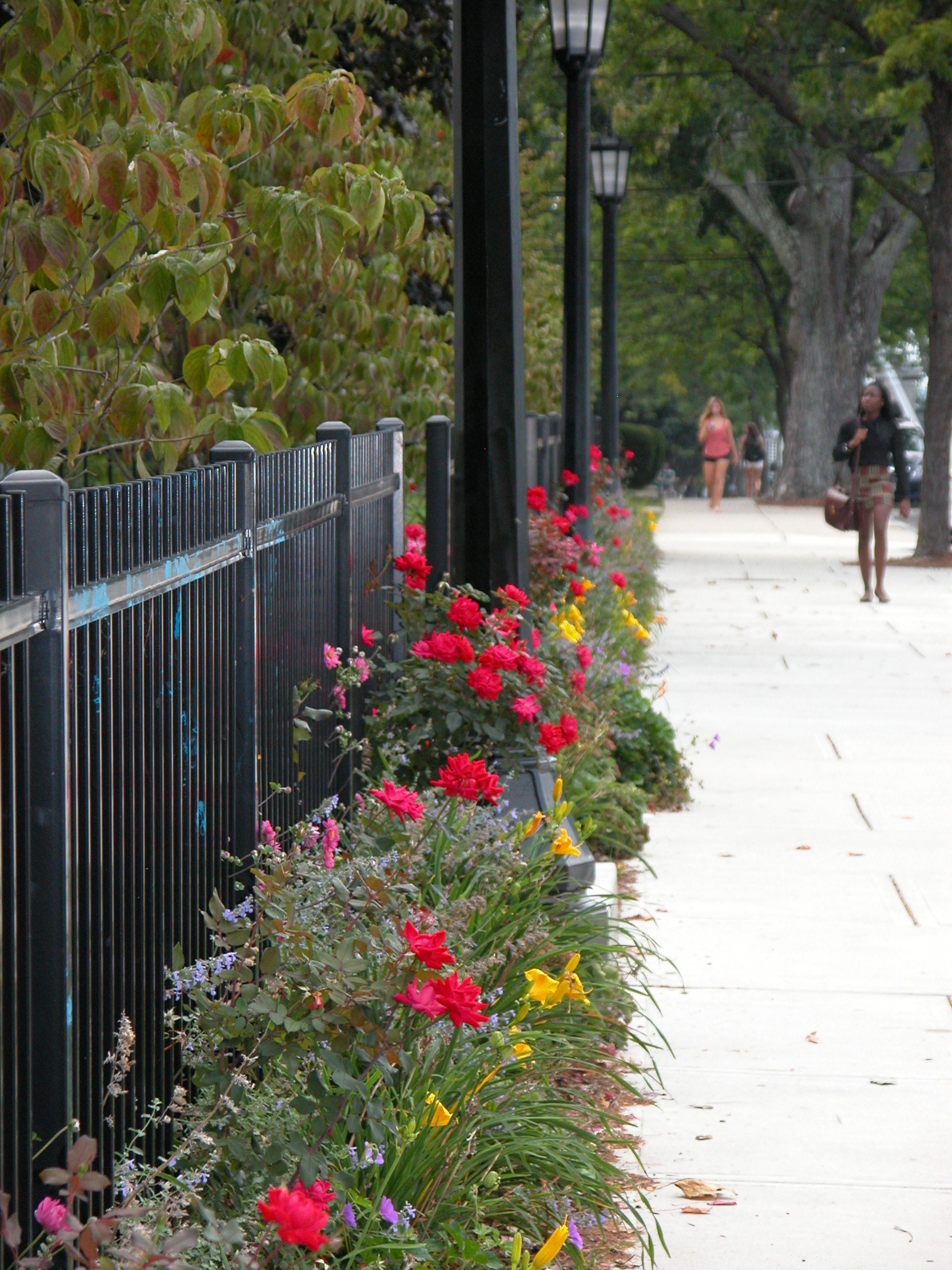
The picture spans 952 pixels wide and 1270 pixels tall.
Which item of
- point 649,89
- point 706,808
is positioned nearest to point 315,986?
point 706,808

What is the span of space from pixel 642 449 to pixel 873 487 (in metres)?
31.2

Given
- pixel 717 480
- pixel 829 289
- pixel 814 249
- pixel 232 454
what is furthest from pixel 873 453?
pixel 814 249

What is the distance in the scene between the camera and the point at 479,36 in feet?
20.9

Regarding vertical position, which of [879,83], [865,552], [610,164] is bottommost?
[865,552]

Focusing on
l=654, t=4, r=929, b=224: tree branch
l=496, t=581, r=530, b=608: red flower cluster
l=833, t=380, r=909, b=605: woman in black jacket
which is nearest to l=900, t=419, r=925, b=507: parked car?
l=654, t=4, r=929, b=224: tree branch

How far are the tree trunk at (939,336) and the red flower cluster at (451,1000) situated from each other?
711 inches

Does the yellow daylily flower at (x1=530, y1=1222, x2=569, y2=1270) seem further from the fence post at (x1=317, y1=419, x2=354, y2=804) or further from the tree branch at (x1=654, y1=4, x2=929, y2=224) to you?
the tree branch at (x1=654, y1=4, x2=929, y2=224)

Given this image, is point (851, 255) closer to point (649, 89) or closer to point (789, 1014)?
point (649, 89)

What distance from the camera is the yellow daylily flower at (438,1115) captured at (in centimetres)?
335

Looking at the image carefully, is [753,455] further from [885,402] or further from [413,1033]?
[413,1033]

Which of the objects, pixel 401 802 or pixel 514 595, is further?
pixel 514 595

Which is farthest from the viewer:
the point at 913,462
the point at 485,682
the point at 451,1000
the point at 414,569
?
the point at 913,462

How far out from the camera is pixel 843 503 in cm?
1659

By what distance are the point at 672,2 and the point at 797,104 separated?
2159mm
